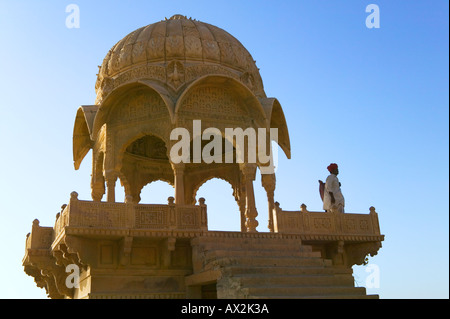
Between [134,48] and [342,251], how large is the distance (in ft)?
25.1

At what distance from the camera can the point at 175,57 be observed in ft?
47.5

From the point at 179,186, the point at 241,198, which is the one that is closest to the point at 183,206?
the point at 179,186

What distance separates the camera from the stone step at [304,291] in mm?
8891

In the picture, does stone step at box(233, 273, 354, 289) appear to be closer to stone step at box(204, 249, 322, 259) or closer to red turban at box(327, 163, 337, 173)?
stone step at box(204, 249, 322, 259)

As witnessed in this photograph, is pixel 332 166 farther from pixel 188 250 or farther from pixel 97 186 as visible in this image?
pixel 97 186

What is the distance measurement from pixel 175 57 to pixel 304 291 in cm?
769

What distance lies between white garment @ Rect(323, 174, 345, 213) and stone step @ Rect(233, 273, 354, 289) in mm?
3214

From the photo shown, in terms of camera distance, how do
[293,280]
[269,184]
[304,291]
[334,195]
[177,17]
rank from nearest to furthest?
[304,291] → [293,280] → [334,195] → [269,184] → [177,17]

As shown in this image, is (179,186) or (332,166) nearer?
(179,186)

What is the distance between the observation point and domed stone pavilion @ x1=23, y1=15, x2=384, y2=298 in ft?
35.7
